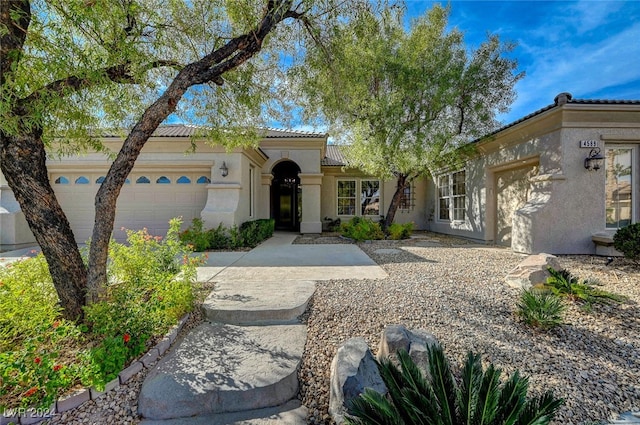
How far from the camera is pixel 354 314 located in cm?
368

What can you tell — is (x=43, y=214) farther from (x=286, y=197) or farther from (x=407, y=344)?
(x=286, y=197)

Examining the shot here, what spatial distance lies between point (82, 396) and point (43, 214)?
2.02 m

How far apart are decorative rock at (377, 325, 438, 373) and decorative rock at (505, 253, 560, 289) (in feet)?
8.60

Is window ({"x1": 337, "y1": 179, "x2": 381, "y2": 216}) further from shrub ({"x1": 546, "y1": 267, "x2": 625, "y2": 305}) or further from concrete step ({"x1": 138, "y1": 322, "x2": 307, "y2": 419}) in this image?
concrete step ({"x1": 138, "y1": 322, "x2": 307, "y2": 419})

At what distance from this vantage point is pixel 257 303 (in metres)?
3.85

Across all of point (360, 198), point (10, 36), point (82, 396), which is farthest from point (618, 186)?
point (10, 36)

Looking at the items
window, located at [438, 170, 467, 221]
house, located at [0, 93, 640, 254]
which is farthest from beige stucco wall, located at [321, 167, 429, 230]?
window, located at [438, 170, 467, 221]

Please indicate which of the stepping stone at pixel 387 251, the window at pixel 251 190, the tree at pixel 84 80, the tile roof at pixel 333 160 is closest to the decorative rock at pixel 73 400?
the tree at pixel 84 80

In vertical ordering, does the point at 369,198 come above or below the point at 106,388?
above

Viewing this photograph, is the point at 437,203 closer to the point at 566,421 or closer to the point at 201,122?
the point at 201,122

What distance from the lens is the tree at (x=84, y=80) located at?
117 inches

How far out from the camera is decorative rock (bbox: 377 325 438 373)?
2520mm

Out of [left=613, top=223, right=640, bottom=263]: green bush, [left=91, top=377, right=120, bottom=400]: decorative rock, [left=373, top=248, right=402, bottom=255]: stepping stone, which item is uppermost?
[left=613, top=223, right=640, bottom=263]: green bush

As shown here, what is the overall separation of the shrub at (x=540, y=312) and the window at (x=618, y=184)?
21.5 ft
